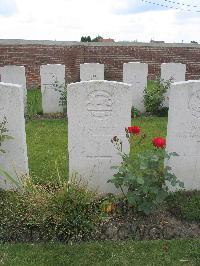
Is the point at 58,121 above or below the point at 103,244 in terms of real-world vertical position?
above

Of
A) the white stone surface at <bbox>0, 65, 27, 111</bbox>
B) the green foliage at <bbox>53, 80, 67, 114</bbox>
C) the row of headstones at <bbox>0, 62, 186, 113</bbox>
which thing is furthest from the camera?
the white stone surface at <bbox>0, 65, 27, 111</bbox>

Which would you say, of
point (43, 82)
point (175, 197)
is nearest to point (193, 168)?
point (175, 197)

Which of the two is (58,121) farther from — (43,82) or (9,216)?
(9,216)

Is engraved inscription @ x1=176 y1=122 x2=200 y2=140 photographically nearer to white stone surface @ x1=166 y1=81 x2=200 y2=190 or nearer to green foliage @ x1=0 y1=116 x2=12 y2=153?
white stone surface @ x1=166 y1=81 x2=200 y2=190

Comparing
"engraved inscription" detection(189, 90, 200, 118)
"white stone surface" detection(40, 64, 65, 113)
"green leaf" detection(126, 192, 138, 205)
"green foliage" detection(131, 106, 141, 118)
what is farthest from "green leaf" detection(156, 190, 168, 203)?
"white stone surface" detection(40, 64, 65, 113)

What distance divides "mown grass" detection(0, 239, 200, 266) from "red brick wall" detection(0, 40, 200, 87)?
43.7 ft

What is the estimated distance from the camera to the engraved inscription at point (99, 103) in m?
4.63

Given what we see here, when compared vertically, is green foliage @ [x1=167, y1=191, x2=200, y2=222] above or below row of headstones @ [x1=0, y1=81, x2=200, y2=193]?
below

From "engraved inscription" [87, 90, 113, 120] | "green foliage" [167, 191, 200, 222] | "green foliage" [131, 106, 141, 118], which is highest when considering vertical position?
"engraved inscription" [87, 90, 113, 120]

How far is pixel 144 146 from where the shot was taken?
23.0 ft

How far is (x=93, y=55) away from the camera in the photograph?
1728 cm

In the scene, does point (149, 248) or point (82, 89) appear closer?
point (149, 248)

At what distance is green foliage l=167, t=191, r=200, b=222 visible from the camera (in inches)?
170

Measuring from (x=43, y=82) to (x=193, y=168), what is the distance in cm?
585
